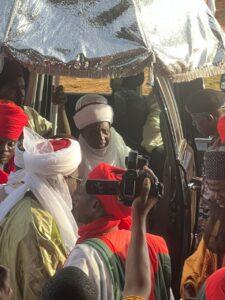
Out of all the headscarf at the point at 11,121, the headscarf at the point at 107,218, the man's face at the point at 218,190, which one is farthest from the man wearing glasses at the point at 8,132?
the man's face at the point at 218,190

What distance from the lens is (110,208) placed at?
3.59 meters

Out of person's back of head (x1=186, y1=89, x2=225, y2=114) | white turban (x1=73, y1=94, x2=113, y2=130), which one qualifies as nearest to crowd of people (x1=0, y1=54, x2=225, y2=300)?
person's back of head (x1=186, y1=89, x2=225, y2=114)

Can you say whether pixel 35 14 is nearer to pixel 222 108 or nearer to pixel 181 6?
pixel 181 6

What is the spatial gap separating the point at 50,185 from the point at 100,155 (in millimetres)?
2285

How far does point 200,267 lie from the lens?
427 centimetres

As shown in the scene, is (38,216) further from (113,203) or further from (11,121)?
(11,121)

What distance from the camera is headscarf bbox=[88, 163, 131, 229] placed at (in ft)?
11.7

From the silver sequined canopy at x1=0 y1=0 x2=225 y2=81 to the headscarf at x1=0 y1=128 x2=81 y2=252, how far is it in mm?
1126

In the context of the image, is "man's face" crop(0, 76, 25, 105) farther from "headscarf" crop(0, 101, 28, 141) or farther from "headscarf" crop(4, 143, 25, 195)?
"headscarf" crop(4, 143, 25, 195)

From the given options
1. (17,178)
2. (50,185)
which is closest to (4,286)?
(50,185)

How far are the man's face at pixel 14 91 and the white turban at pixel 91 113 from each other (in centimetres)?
60

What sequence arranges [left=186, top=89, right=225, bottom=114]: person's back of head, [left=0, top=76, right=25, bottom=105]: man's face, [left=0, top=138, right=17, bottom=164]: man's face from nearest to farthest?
1. [left=0, top=138, right=17, bottom=164]: man's face
2. [left=186, top=89, right=225, bottom=114]: person's back of head
3. [left=0, top=76, right=25, bottom=105]: man's face

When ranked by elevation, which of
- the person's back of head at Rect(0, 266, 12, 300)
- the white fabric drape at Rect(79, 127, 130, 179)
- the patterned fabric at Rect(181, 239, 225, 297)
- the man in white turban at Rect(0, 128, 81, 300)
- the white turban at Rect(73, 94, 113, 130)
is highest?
the white turban at Rect(73, 94, 113, 130)

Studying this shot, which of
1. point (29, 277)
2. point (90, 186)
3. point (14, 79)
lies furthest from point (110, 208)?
point (14, 79)
